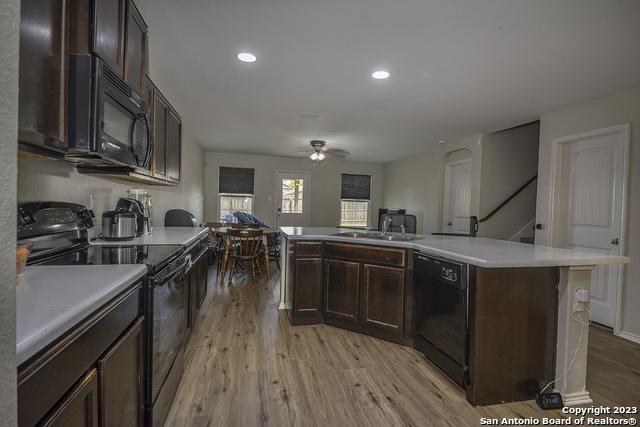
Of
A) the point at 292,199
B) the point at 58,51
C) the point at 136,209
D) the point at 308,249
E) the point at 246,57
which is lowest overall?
the point at 308,249

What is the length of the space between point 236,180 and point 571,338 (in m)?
6.64

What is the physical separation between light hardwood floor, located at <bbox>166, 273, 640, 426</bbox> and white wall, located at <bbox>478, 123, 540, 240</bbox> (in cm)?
224

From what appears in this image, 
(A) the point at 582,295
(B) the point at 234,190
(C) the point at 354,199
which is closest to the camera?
(A) the point at 582,295

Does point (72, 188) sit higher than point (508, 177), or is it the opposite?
point (508, 177)

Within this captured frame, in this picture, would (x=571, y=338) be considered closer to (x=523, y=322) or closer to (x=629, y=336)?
(x=523, y=322)

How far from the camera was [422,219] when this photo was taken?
649cm

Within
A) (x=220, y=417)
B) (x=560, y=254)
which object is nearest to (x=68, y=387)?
(x=220, y=417)

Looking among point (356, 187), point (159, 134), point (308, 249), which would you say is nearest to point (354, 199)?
point (356, 187)

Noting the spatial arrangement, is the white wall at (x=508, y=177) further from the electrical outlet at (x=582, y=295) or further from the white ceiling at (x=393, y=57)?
the electrical outlet at (x=582, y=295)

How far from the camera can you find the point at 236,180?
7.31m

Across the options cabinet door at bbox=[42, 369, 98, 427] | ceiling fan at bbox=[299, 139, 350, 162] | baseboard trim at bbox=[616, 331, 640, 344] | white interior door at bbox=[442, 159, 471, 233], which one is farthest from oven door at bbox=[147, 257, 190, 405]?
white interior door at bbox=[442, 159, 471, 233]

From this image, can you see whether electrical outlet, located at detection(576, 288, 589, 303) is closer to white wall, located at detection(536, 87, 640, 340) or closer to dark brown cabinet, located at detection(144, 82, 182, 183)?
white wall, located at detection(536, 87, 640, 340)

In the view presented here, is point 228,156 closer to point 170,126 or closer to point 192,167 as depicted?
point 192,167

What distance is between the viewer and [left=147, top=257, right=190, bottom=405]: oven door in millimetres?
1385
